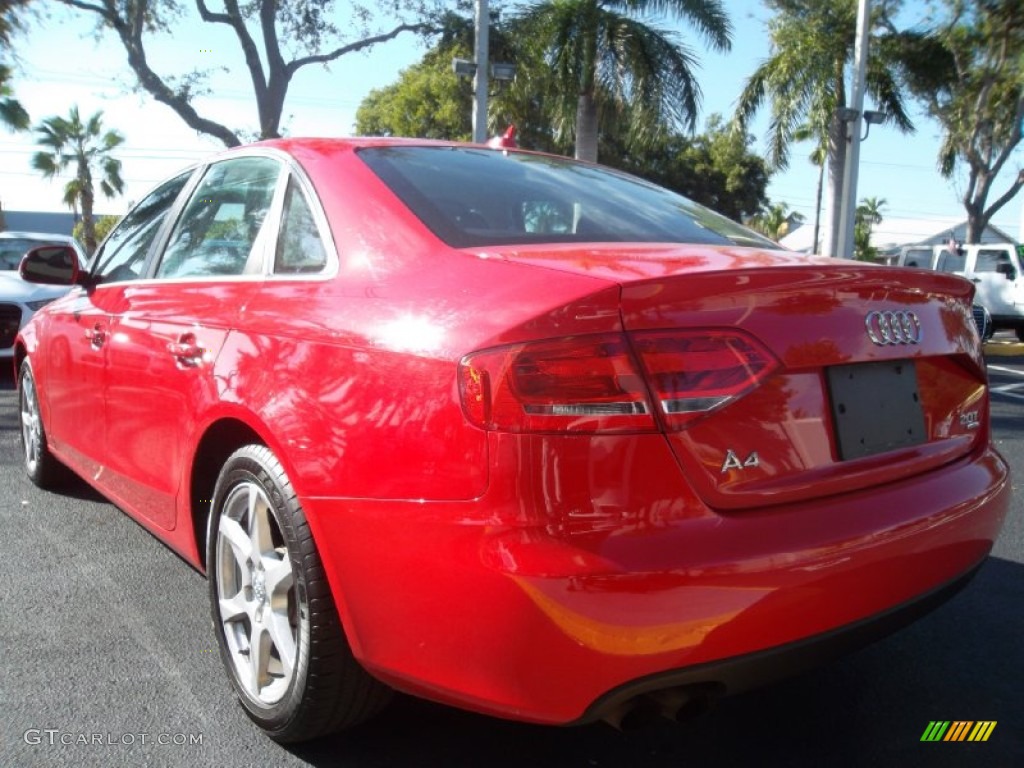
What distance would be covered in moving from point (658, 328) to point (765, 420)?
11.8 inches

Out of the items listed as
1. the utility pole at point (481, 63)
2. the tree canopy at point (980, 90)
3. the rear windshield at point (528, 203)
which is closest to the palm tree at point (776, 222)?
the tree canopy at point (980, 90)

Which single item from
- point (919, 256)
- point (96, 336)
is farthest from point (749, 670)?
point (919, 256)

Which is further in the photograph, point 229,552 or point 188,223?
point 188,223

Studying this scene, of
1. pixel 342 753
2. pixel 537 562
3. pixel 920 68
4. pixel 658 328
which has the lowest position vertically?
pixel 342 753

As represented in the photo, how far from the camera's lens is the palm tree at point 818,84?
20.1 m

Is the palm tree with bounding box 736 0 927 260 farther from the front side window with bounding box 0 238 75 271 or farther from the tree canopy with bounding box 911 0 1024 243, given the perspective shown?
the front side window with bounding box 0 238 75 271

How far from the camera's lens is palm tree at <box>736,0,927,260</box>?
20.1 metres

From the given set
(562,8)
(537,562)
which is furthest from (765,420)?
(562,8)

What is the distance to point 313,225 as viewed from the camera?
8.37ft

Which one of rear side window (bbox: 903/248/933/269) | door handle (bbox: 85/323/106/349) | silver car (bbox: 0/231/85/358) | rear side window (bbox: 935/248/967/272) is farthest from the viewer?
rear side window (bbox: 903/248/933/269)

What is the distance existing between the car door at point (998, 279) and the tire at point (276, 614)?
1839 centimetres

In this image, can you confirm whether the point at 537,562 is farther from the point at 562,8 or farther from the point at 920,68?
the point at 920,68

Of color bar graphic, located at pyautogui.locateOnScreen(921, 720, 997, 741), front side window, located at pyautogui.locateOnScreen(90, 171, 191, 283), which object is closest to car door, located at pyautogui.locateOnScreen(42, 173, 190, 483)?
front side window, located at pyautogui.locateOnScreen(90, 171, 191, 283)

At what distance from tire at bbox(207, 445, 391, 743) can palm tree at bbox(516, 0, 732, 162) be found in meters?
16.8
